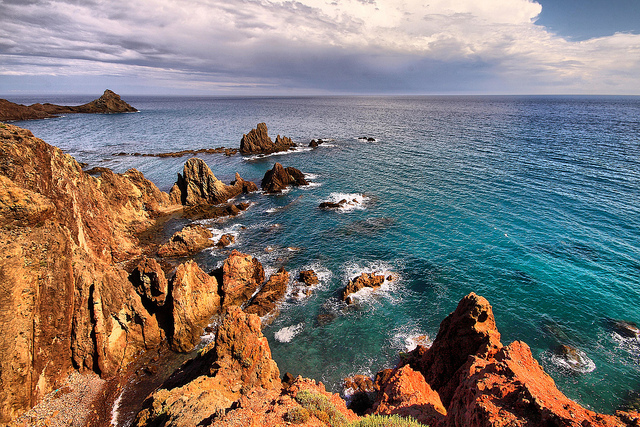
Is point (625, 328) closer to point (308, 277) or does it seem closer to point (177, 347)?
point (308, 277)

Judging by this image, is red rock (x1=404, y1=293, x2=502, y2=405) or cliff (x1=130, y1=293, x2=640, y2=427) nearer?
cliff (x1=130, y1=293, x2=640, y2=427)

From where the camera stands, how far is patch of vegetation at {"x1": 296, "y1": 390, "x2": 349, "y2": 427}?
13484mm

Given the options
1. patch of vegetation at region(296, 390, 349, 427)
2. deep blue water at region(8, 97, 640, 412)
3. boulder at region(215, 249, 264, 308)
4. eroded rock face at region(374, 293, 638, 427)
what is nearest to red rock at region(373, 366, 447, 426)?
eroded rock face at region(374, 293, 638, 427)

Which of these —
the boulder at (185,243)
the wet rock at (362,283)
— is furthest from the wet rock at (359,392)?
the boulder at (185,243)

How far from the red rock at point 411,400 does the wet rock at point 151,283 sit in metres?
19.8

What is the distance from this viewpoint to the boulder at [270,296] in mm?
28998

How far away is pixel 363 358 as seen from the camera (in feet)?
79.9

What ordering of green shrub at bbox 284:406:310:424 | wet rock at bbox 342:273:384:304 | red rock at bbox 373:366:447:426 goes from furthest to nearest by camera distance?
wet rock at bbox 342:273:384:304, red rock at bbox 373:366:447:426, green shrub at bbox 284:406:310:424

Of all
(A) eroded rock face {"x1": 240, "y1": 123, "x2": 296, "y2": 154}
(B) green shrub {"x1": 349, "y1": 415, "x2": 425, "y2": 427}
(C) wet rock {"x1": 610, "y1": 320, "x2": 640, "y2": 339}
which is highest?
(A) eroded rock face {"x1": 240, "y1": 123, "x2": 296, "y2": 154}

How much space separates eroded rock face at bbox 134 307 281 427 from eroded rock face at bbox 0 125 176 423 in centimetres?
741

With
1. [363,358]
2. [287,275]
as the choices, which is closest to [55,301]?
[287,275]

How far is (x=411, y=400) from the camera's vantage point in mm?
15656

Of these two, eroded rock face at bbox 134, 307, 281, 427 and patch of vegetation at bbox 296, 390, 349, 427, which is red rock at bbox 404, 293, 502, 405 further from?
eroded rock face at bbox 134, 307, 281, 427

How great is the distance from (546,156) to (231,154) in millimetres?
91898
